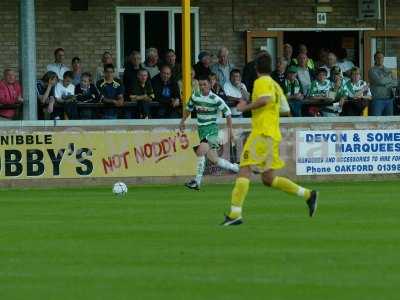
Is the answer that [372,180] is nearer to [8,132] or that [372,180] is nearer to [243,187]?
[8,132]

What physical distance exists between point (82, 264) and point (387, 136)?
14102mm

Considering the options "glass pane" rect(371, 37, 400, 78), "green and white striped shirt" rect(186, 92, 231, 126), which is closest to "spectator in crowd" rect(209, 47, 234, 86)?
"green and white striped shirt" rect(186, 92, 231, 126)

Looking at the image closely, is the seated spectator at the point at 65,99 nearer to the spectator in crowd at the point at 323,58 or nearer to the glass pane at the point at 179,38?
the glass pane at the point at 179,38

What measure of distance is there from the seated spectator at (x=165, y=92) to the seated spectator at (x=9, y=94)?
2518 mm

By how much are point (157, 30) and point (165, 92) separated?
4148 millimetres

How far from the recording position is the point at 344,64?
29.7m

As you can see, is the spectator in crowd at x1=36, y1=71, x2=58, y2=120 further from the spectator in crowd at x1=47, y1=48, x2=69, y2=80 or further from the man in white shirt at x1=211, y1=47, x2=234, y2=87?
the man in white shirt at x1=211, y1=47, x2=234, y2=87

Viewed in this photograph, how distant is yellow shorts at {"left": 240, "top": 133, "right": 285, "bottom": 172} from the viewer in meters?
15.8

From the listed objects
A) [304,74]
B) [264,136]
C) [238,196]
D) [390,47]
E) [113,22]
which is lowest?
[238,196]

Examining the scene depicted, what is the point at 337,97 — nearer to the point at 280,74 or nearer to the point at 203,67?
the point at 280,74

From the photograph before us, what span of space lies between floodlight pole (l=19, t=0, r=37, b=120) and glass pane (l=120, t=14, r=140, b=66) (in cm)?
522

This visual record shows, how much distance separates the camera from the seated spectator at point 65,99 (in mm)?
25453

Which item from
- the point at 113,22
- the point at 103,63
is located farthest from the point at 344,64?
the point at 103,63

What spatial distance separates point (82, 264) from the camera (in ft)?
39.9
